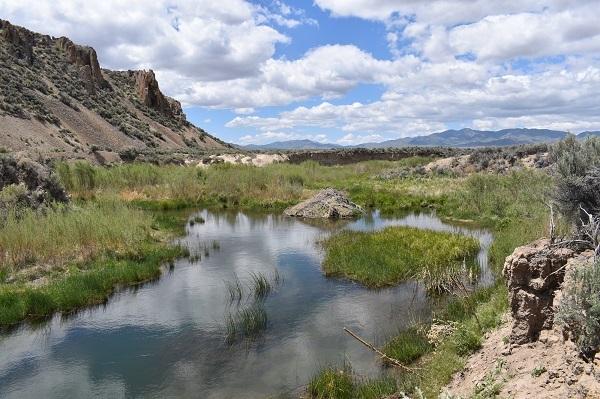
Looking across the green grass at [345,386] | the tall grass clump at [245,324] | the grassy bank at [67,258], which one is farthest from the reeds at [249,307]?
the grassy bank at [67,258]

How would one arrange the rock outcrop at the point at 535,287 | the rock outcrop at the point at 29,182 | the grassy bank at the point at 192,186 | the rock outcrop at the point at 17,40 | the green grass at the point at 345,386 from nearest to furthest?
the rock outcrop at the point at 535,287 → the green grass at the point at 345,386 → the rock outcrop at the point at 29,182 → the grassy bank at the point at 192,186 → the rock outcrop at the point at 17,40

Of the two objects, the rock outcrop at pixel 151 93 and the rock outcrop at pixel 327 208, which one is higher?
the rock outcrop at pixel 151 93

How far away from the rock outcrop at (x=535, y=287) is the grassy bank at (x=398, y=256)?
5.52 m

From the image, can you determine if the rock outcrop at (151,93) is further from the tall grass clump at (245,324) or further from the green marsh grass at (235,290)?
the tall grass clump at (245,324)

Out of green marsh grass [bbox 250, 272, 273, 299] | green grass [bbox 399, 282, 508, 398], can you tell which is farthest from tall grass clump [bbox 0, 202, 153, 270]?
green grass [bbox 399, 282, 508, 398]

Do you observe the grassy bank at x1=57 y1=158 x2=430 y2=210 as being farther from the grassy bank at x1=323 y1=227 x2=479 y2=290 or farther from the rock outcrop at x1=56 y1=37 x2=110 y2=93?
the rock outcrop at x1=56 y1=37 x2=110 y2=93

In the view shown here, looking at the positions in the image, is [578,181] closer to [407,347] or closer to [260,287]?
[407,347]

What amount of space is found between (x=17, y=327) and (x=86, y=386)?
3912mm

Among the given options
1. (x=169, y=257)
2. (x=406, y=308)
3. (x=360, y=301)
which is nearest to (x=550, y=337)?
(x=406, y=308)

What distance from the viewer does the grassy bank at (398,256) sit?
14539mm

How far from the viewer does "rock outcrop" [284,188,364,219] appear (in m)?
27.4

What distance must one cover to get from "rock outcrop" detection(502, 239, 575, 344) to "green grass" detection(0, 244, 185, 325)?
34.7 feet

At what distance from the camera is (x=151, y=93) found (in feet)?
322

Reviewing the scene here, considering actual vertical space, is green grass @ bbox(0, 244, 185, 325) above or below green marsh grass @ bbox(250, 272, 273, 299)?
above
